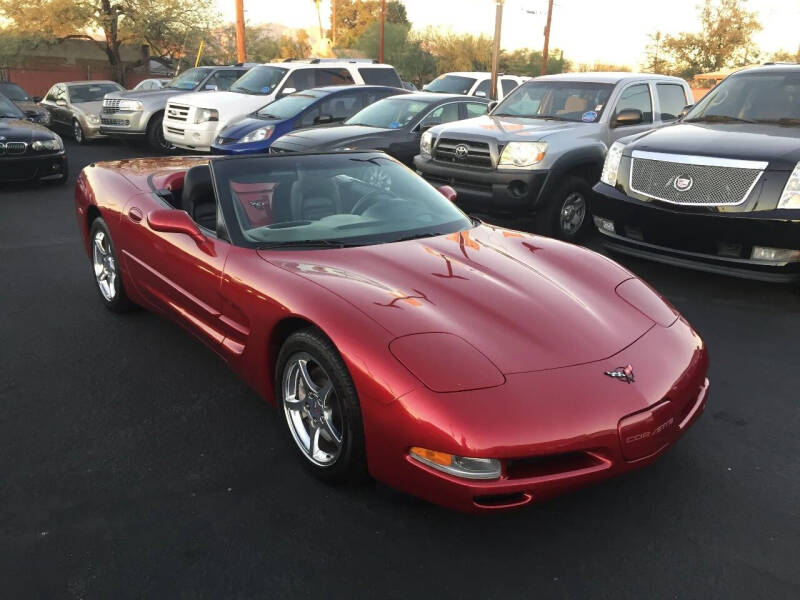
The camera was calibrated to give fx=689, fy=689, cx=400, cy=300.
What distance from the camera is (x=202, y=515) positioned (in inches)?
112

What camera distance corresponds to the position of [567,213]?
25.1 ft

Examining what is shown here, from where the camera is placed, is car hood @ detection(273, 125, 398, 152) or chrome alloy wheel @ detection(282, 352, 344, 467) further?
car hood @ detection(273, 125, 398, 152)

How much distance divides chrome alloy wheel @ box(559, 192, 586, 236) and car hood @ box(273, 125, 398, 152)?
303 centimetres

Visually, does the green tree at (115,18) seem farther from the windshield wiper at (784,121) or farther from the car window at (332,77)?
the windshield wiper at (784,121)

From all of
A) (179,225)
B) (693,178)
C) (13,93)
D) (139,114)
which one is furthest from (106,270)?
(13,93)

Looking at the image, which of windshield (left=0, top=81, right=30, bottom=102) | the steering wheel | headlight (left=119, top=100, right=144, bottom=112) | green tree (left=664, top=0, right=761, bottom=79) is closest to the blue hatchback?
headlight (left=119, top=100, right=144, bottom=112)

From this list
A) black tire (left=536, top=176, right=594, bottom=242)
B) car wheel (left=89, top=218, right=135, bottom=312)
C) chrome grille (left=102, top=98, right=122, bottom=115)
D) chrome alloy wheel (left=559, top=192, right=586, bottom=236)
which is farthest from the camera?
chrome grille (left=102, top=98, right=122, bottom=115)

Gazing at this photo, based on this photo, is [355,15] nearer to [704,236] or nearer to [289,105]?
[289,105]

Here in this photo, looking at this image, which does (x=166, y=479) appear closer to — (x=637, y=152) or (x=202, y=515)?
(x=202, y=515)

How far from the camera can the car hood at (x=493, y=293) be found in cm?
279

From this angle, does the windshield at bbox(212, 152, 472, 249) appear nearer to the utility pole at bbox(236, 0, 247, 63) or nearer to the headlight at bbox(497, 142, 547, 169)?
the headlight at bbox(497, 142, 547, 169)

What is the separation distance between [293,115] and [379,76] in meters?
4.06

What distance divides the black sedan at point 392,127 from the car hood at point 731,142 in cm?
387

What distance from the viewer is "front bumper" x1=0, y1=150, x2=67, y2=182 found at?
1016 centimetres
